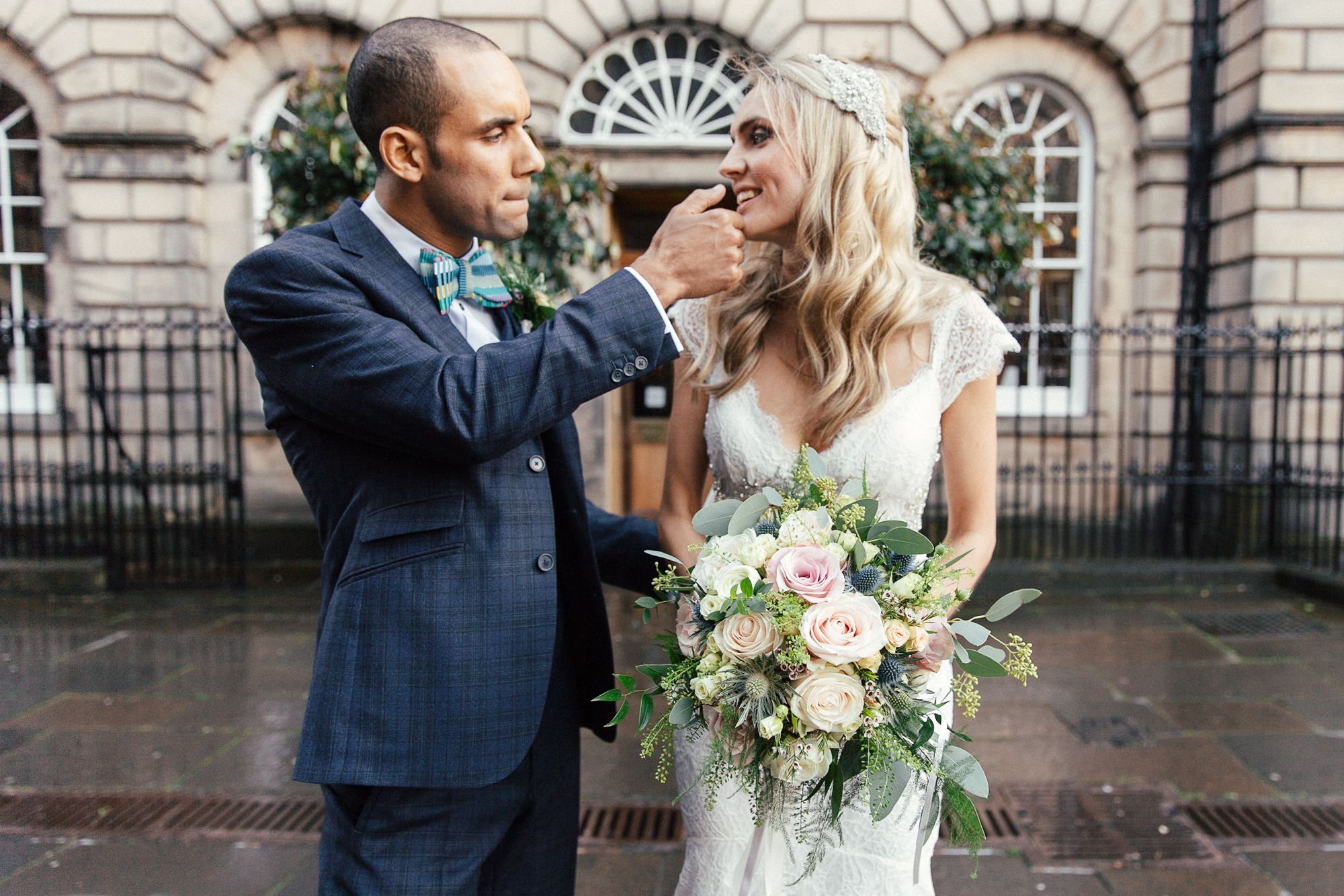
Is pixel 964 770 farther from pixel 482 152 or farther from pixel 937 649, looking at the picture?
pixel 482 152

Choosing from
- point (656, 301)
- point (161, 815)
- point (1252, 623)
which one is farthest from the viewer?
point (1252, 623)

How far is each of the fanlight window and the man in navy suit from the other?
24.7 feet

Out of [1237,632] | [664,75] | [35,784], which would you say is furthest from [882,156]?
[664,75]

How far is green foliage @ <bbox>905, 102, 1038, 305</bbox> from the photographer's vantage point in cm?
583

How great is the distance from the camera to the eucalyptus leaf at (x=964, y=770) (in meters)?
1.61

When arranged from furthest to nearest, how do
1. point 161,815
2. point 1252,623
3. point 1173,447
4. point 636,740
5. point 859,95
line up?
point 1173,447 → point 1252,623 → point 636,740 → point 161,815 → point 859,95

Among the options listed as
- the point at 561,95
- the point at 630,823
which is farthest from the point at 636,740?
the point at 561,95

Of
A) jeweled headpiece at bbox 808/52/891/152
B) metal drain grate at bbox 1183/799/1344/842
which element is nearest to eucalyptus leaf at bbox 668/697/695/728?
jeweled headpiece at bbox 808/52/891/152

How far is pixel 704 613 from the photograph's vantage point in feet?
5.03

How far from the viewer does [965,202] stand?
19.5ft

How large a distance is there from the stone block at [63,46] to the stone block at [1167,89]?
983 cm

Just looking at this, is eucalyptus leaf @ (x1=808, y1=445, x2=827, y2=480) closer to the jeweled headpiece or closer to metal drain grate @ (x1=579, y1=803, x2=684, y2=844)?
the jeweled headpiece

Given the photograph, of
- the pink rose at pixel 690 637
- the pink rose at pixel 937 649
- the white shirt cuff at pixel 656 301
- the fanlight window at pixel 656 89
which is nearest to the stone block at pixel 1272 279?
the fanlight window at pixel 656 89

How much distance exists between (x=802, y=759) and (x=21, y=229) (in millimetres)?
10612
